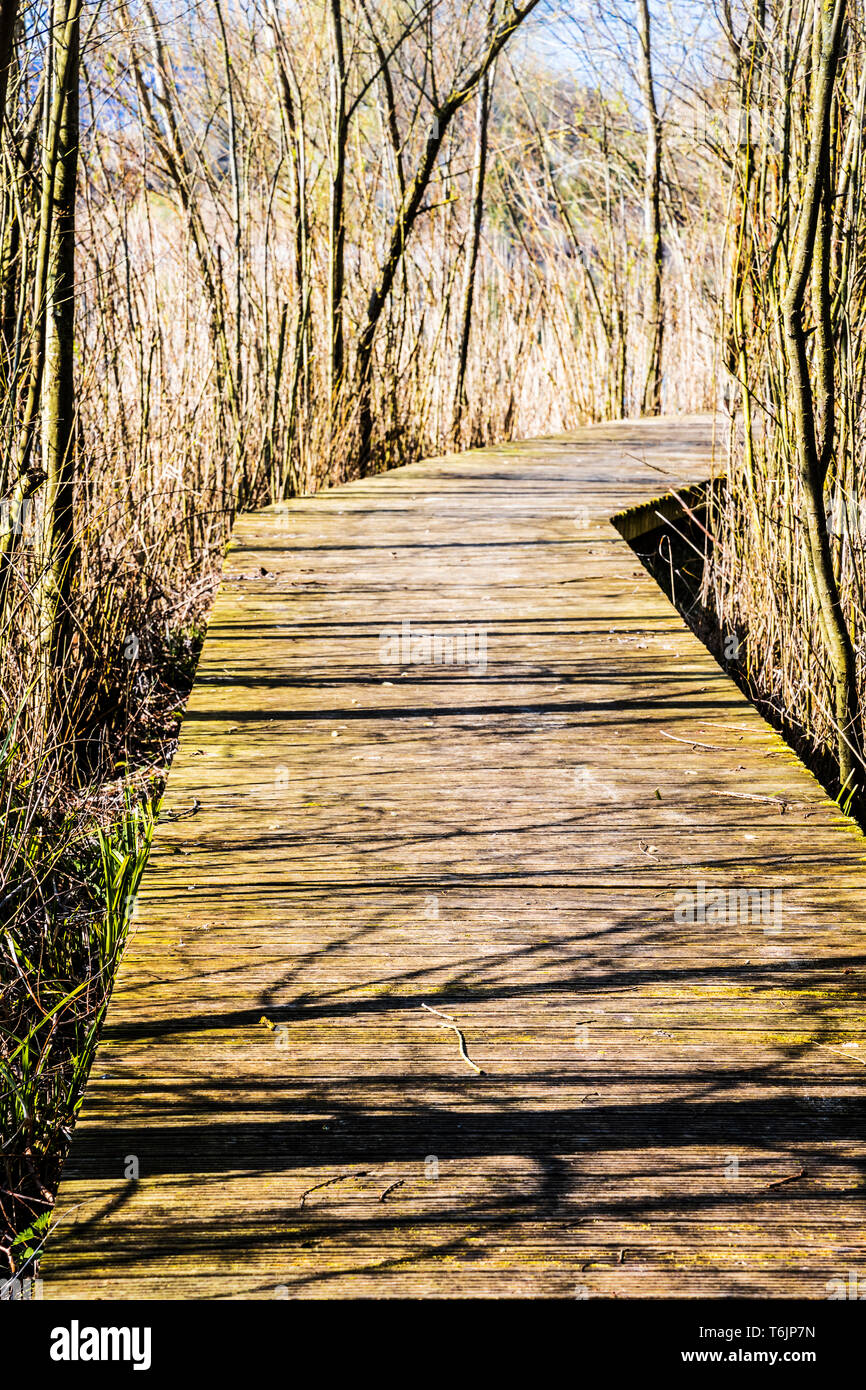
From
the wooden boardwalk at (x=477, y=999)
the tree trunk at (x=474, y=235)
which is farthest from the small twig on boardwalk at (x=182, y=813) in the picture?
Result: the tree trunk at (x=474, y=235)

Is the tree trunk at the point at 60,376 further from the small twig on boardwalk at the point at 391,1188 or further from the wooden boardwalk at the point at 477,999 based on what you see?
the small twig on boardwalk at the point at 391,1188

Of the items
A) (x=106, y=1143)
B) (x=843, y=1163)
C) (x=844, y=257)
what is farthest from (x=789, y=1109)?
(x=844, y=257)

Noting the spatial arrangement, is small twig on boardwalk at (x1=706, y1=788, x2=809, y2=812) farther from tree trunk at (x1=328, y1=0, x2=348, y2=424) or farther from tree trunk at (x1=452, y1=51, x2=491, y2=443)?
tree trunk at (x1=452, y1=51, x2=491, y2=443)

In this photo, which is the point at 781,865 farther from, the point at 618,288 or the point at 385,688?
the point at 618,288

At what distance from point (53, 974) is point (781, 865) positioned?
1361 millimetres

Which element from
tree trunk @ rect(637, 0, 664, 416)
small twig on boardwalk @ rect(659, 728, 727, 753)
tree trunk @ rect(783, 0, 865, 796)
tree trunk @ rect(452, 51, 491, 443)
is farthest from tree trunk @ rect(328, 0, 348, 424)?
tree trunk @ rect(637, 0, 664, 416)

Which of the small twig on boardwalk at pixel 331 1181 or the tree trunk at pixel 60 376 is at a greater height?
the tree trunk at pixel 60 376

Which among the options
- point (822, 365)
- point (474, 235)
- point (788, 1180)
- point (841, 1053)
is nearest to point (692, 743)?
point (822, 365)

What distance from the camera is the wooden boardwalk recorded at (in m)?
1.21

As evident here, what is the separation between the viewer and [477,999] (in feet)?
5.17

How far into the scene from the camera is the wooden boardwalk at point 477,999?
1206 millimetres

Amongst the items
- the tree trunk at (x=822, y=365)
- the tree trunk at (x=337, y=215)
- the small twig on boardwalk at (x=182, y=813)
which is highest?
the tree trunk at (x=337, y=215)

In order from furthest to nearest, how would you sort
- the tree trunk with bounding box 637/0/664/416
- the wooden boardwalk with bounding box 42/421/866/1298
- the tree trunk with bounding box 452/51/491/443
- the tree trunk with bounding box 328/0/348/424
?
the tree trunk with bounding box 637/0/664/416, the tree trunk with bounding box 452/51/491/443, the tree trunk with bounding box 328/0/348/424, the wooden boardwalk with bounding box 42/421/866/1298

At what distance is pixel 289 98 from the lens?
13.3 feet
